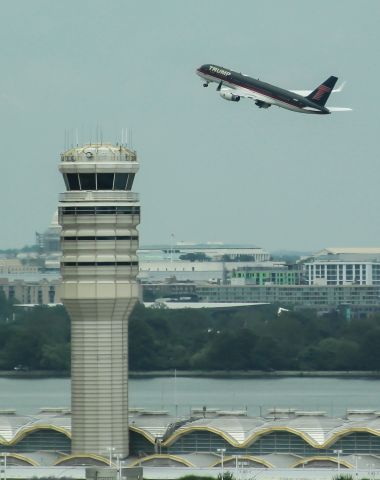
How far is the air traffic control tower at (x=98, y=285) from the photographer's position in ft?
427

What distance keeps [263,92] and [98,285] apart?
1428 inches

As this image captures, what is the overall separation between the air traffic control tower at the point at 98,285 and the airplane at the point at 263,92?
29352 millimetres

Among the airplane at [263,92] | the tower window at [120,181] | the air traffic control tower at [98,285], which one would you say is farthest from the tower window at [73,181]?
the airplane at [263,92]

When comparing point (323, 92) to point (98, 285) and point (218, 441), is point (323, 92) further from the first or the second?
point (218, 441)

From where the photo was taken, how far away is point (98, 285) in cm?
13012

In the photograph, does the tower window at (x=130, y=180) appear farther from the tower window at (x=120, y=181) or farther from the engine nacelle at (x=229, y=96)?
the engine nacelle at (x=229, y=96)

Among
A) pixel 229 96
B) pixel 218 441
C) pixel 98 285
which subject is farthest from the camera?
pixel 229 96

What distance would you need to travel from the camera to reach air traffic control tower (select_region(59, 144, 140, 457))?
130 metres

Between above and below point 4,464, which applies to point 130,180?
above

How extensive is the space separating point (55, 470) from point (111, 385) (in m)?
5.28

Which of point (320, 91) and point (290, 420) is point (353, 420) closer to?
point (290, 420)

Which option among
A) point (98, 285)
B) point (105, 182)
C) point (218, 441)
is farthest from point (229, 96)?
point (218, 441)

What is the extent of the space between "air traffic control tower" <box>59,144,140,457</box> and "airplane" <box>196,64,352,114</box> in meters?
29.4

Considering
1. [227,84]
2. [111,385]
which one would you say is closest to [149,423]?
[111,385]
